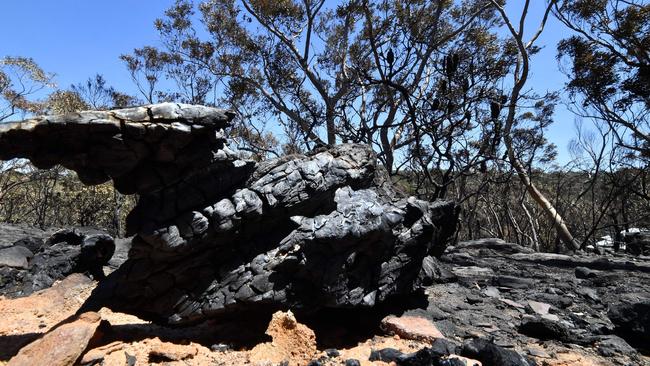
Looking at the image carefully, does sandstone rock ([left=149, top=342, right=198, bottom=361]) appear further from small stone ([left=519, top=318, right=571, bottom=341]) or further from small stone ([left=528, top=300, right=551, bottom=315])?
small stone ([left=528, top=300, right=551, bottom=315])

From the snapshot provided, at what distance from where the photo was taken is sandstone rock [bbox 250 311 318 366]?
377cm

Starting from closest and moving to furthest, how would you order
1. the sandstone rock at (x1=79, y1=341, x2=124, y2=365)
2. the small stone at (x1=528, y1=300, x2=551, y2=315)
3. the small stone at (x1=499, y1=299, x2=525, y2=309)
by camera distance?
the sandstone rock at (x1=79, y1=341, x2=124, y2=365) → the small stone at (x1=528, y1=300, x2=551, y2=315) → the small stone at (x1=499, y1=299, x2=525, y2=309)

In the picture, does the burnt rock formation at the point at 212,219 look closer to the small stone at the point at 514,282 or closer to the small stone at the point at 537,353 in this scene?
the small stone at the point at 537,353

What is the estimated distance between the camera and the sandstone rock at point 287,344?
12.4 feet

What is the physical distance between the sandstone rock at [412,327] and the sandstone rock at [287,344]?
0.83 meters

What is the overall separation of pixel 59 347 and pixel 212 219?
1.53 m

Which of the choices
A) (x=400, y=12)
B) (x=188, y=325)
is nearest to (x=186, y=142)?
(x=188, y=325)

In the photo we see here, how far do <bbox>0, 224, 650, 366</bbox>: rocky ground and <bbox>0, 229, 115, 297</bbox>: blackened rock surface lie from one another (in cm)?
52

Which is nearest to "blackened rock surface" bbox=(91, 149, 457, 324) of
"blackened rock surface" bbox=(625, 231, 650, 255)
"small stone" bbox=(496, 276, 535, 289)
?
"small stone" bbox=(496, 276, 535, 289)

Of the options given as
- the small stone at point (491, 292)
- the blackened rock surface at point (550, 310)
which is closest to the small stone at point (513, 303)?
the blackened rock surface at point (550, 310)

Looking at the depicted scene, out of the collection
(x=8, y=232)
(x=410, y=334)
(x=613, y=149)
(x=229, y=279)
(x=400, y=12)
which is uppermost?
(x=400, y=12)

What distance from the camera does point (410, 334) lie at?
4.23 m

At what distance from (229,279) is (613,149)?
1712cm

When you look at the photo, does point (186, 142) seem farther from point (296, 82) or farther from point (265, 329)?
point (296, 82)
